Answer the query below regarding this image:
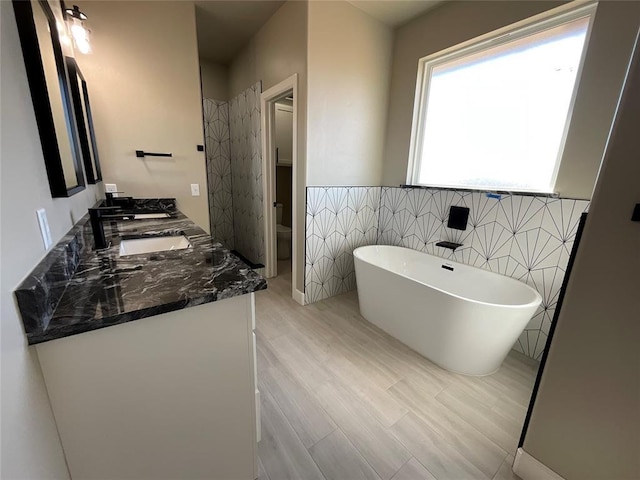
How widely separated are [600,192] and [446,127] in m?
1.81

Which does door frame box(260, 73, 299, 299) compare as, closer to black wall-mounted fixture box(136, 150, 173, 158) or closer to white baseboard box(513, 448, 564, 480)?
black wall-mounted fixture box(136, 150, 173, 158)

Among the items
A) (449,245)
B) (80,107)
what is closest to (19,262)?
(80,107)

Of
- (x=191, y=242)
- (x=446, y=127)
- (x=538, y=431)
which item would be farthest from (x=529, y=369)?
(x=191, y=242)

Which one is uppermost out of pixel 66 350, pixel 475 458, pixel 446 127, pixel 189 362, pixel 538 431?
pixel 446 127

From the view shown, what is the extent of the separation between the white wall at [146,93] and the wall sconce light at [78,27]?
0.51 metres

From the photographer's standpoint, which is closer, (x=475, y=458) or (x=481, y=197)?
(x=475, y=458)

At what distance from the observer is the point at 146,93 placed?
2299 millimetres

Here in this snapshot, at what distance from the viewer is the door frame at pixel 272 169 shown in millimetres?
2443

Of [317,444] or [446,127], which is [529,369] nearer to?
[317,444]

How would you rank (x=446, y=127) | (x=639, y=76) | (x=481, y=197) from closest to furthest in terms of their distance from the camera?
1. (x=639, y=76)
2. (x=481, y=197)
3. (x=446, y=127)

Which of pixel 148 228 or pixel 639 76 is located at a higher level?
pixel 639 76

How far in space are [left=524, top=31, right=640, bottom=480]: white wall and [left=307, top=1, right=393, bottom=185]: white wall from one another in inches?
74.8

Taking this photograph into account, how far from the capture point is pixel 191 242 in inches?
56.4

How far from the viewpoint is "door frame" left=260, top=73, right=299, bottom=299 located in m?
2.44
